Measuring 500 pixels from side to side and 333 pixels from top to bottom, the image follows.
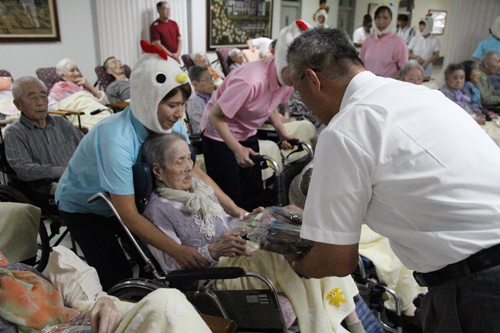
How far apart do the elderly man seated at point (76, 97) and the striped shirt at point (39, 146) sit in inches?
53.3

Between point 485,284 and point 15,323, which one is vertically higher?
point 485,284

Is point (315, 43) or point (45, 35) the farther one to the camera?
point (45, 35)

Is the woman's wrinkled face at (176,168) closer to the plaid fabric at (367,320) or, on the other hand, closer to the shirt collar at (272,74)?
the shirt collar at (272,74)

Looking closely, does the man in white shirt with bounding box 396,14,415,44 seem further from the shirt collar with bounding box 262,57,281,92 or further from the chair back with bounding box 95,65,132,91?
the shirt collar with bounding box 262,57,281,92

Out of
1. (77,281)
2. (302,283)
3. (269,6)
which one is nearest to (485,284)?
(302,283)

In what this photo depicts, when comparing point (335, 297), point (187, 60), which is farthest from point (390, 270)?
point (187, 60)

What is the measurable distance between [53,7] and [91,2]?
0.63m

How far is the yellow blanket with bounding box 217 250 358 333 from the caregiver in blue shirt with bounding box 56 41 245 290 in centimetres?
19

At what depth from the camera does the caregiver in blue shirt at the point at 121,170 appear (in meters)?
1.60

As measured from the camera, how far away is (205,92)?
13.2 ft

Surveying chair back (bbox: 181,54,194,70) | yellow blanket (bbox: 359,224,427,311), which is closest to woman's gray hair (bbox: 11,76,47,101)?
yellow blanket (bbox: 359,224,427,311)

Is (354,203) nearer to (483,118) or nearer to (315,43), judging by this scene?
(315,43)

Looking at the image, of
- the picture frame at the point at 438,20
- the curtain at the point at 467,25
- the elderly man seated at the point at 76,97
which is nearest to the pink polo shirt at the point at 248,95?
the elderly man seated at the point at 76,97

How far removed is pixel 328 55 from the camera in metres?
1.13
